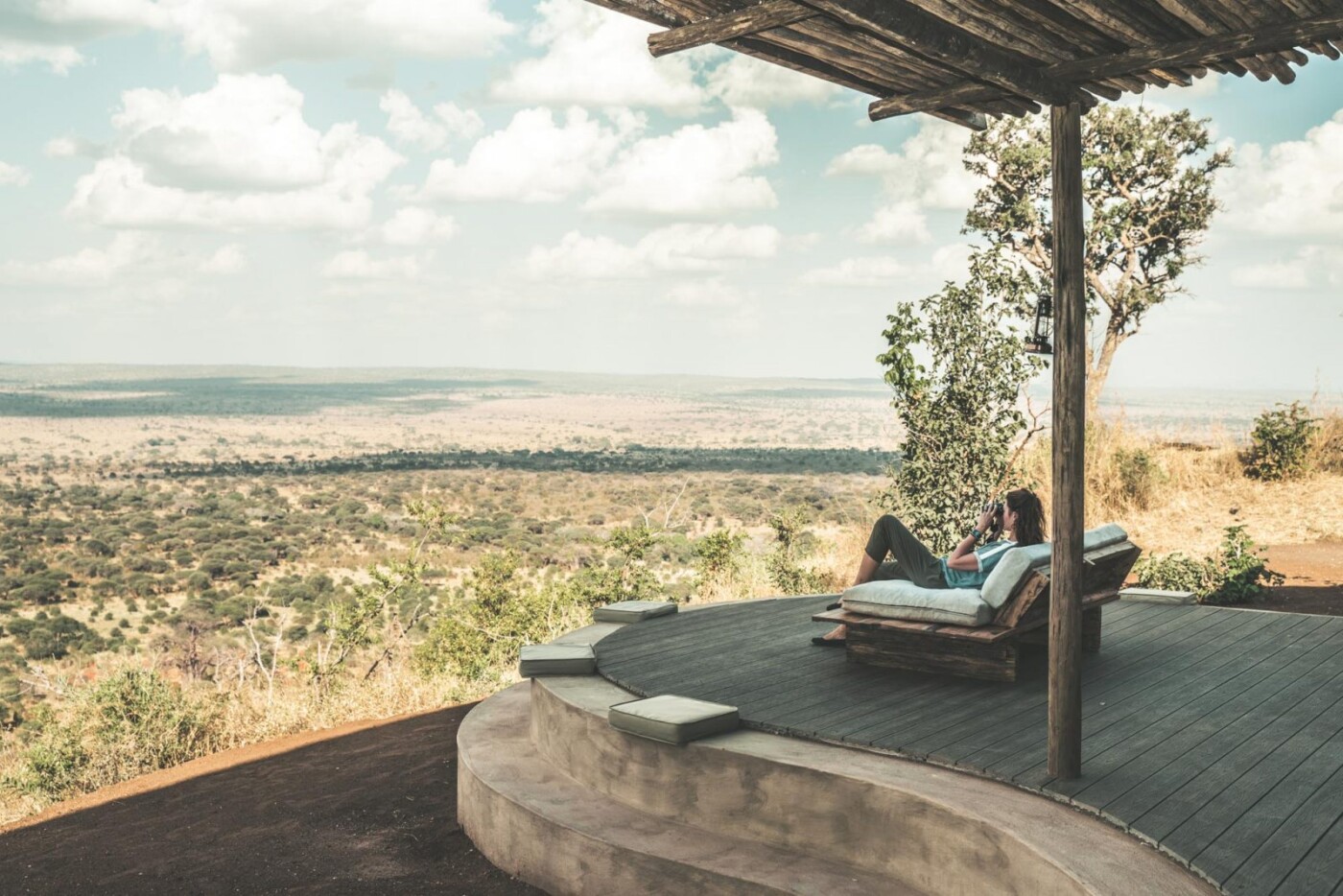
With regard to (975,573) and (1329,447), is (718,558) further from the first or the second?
(1329,447)

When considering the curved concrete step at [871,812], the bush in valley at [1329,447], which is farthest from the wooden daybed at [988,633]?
the bush in valley at [1329,447]

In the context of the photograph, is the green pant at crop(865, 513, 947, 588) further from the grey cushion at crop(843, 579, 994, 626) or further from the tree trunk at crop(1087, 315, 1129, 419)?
the tree trunk at crop(1087, 315, 1129, 419)

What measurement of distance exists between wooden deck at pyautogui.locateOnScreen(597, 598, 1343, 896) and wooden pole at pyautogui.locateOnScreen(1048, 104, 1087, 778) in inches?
9.6

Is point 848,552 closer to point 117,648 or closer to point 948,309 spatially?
point 948,309

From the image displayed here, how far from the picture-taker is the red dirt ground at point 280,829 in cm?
497

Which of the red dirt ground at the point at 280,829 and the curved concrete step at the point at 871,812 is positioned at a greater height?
the curved concrete step at the point at 871,812

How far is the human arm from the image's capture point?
580 cm

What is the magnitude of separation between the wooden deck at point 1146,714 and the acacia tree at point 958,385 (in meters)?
3.42

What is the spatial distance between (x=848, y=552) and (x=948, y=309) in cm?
320

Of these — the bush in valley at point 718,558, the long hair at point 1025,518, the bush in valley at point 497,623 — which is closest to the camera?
the long hair at point 1025,518

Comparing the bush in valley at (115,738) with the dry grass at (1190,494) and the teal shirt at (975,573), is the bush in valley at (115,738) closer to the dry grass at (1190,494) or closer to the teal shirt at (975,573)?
the teal shirt at (975,573)

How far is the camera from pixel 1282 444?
14.1m

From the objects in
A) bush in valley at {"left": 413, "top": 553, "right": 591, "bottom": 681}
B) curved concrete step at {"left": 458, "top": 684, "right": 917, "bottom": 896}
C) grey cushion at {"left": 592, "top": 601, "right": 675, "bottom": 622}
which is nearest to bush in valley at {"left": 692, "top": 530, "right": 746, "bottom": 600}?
bush in valley at {"left": 413, "top": 553, "right": 591, "bottom": 681}

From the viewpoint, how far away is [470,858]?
493 centimetres
